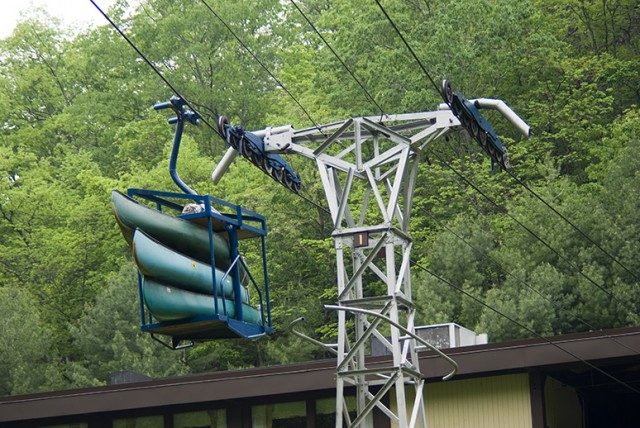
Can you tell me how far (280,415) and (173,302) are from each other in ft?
28.9

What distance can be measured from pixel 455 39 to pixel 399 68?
2.45 m

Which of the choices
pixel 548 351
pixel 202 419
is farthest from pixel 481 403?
pixel 202 419

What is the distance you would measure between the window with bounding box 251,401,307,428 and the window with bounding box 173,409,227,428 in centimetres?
59

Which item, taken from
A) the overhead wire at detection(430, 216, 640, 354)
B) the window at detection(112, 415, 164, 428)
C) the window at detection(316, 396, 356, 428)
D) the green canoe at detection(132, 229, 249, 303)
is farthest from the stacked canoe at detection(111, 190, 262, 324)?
the overhead wire at detection(430, 216, 640, 354)

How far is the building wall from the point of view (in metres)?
21.8

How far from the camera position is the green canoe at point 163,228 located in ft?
49.7

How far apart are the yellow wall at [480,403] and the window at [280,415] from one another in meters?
1.82

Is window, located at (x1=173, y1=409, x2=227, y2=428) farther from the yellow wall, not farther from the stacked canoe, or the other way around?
the stacked canoe

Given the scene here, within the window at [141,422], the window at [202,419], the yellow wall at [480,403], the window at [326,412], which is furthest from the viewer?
the window at [141,422]

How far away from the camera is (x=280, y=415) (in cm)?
2347

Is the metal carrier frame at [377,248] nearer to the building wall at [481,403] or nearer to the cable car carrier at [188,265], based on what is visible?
the cable car carrier at [188,265]

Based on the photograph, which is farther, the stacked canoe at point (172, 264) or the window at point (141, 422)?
the window at point (141, 422)

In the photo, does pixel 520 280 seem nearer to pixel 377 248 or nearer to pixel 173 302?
pixel 377 248

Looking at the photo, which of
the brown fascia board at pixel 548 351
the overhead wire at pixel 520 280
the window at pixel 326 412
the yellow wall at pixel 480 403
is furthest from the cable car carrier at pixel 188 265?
the overhead wire at pixel 520 280
